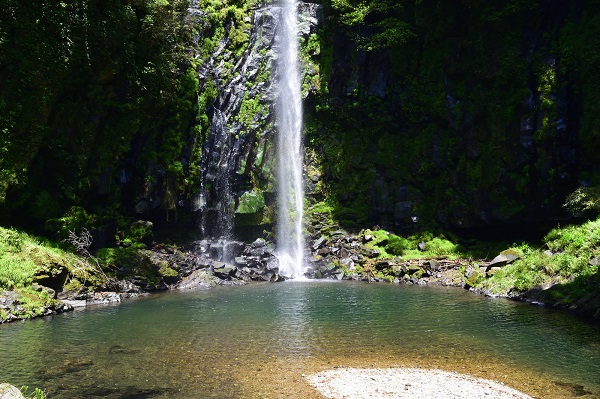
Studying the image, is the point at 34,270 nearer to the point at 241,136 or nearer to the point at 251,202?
the point at 251,202

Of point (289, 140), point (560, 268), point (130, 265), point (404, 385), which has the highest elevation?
point (289, 140)

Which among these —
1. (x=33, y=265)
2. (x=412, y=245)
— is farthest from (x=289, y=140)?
(x=33, y=265)

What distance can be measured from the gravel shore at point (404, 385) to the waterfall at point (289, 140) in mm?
21043

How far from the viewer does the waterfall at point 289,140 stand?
3231cm

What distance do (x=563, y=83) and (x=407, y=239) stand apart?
44.6 ft

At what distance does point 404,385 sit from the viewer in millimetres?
9648

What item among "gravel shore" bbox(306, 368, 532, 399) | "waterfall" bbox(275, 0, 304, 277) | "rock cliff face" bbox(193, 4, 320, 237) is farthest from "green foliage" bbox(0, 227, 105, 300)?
"waterfall" bbox(275, 0, 304, 277)

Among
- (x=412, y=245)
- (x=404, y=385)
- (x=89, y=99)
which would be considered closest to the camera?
(x=404, y=385)

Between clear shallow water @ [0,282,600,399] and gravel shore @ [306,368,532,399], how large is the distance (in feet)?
1.50

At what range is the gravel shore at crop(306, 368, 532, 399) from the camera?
9.09 m

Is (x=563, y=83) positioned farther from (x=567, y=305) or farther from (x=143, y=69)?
(x=143, y=69)

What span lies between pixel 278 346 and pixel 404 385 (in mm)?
4408

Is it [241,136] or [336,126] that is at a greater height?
[336,126]

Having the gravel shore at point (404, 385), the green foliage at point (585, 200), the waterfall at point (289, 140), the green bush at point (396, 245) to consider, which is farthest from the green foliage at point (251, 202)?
the gravel shore at point (404, 385)
